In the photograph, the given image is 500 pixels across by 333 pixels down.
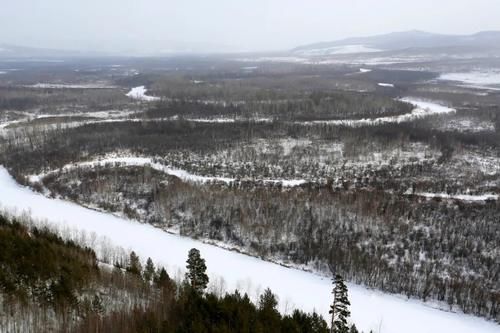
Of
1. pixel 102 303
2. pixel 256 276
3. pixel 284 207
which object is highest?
pixel 102 303

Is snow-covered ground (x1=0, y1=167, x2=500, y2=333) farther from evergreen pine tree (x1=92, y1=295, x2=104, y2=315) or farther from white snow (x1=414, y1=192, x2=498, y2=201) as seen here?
white snow (x1=414, y1=192, x2=498, y2=201)

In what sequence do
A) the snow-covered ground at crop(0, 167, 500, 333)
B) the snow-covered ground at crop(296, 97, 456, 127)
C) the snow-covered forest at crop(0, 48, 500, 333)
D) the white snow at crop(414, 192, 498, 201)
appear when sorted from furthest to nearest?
the snow-covered ground at crop(296, 97, 456, 127)
the white snow at crop(414, 192, 498, 201)
the snow-covered forest at crop(0, 48, 500, 333)
the snow-covered ground at crop(0, 167, 500, 333)

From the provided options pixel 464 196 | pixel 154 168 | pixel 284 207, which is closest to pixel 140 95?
pixel 154 168

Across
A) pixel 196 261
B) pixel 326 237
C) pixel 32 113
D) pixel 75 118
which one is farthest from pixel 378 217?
pixel 32 113

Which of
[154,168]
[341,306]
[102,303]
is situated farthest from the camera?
[154,168]

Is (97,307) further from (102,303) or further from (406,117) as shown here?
(406,117)

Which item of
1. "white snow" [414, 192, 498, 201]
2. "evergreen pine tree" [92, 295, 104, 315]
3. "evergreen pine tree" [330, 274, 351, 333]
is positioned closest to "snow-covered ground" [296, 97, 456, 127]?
"white snow" [414, 192, 498, 201]
